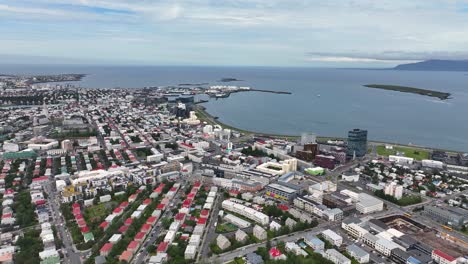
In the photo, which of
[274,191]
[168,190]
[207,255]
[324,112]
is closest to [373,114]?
[324,112]

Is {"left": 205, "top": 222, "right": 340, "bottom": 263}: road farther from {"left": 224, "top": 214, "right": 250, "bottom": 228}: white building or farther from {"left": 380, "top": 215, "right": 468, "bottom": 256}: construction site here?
{"left": 380, "top": 215, "right": 468, "bottom": 256}: construction site

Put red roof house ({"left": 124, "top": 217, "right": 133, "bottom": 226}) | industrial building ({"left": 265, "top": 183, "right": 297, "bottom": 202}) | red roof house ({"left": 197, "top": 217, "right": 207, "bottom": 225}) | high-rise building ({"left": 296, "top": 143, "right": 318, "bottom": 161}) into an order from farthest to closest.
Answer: high-rise building ({"left": 296, "top": 143, "right": 318, "bottom": 161}) < industrial building ({"left": 265, "top": 183, "right": 297, "bottom": 202}) < red roof house ({"left": 197, "top": 217, "right": 207, "bottom": 225}) < red roof house ({"left": 124, "top": 217, "right": 133, "bottom": 226})

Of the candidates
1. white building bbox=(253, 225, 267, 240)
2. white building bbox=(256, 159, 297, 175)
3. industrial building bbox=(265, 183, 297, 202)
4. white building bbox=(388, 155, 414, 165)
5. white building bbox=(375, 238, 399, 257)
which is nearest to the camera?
white building bbox=(375, 238, 399, 257)

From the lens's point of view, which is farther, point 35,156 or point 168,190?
point 35,156

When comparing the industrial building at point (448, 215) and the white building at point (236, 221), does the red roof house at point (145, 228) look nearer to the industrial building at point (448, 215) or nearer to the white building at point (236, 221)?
the white building at point (236, 221)

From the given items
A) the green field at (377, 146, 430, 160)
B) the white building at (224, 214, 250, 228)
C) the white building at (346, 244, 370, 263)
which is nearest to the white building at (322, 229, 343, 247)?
the white building at (346, 244, 370, 263)

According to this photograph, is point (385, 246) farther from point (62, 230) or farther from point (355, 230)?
point (62, 230)

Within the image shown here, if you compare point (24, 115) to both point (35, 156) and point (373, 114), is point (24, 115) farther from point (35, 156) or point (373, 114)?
point (373, 114)

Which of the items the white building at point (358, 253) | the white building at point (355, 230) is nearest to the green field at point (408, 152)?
the white building at point (355, 230)
